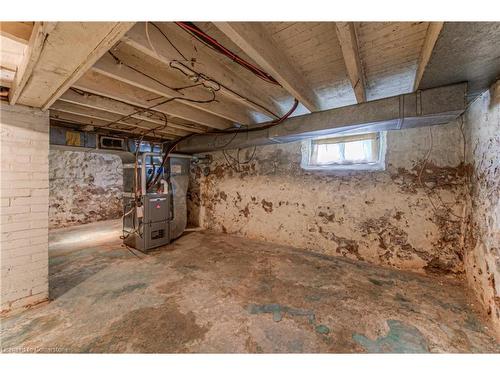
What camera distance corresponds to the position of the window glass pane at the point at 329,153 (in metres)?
3.10

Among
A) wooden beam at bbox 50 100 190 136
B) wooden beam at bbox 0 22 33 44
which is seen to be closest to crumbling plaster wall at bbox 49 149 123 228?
wooden beam at bbox 50 100 190 136

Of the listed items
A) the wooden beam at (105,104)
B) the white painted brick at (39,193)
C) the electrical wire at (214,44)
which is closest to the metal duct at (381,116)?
the electrical wire at (214,44)

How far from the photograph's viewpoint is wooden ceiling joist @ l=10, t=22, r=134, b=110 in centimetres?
91

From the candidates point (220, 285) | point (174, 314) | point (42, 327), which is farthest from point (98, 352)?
point (220, 285)

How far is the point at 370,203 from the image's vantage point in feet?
8.79

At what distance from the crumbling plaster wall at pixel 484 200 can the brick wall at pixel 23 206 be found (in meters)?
3.80

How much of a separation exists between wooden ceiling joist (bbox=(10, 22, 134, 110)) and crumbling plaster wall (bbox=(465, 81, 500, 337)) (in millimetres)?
2664

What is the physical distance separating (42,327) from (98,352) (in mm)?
642

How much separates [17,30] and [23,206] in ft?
4.68

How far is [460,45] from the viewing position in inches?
44.1

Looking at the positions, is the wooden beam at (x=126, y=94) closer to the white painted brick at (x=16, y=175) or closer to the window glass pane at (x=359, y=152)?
the white painted brick at (x=16, y=175)

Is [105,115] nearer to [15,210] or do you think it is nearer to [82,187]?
[15,210]

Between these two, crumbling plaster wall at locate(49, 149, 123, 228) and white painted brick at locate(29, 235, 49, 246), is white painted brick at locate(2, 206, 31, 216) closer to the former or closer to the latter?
white painted brick at locate(29, 235, 49, 246)

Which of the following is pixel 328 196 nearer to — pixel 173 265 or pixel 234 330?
pixel 234 330
